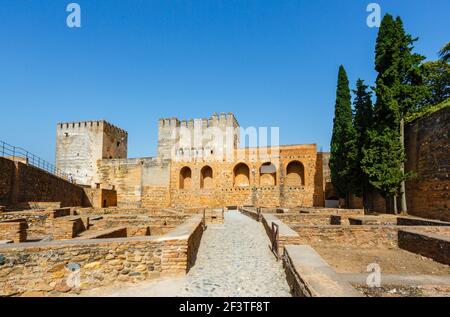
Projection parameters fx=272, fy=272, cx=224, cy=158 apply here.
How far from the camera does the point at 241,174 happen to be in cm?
3044

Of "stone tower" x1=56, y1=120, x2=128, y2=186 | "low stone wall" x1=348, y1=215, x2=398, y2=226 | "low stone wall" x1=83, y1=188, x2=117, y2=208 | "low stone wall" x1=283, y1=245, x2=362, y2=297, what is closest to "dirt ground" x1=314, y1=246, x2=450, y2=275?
"low stone wall" x1=283, y1=245, x2=362, y2=297

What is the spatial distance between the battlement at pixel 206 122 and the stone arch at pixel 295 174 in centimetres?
812

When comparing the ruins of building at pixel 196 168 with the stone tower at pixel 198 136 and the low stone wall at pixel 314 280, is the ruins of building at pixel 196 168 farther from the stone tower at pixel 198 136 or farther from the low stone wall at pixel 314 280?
the low stone wall at pixel 314 280

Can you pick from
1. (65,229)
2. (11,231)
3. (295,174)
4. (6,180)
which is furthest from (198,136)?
(11,231)

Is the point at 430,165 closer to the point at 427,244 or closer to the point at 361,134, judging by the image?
the point at 361,134

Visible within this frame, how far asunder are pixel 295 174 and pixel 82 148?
25.8m

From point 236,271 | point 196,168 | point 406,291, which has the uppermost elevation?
point 196,168

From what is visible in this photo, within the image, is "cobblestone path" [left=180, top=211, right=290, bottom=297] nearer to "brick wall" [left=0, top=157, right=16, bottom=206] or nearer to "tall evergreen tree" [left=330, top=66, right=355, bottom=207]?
"brick wall" [left=0, top=157, right=16, bottom=206]

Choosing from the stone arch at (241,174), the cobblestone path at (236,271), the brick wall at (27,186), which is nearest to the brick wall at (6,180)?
the brick wall at (27,186)

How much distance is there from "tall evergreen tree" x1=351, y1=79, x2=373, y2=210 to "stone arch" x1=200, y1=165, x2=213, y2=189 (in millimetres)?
15929

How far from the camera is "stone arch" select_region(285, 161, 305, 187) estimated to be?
1122 inches

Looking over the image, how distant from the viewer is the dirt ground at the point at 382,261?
6.09 m
